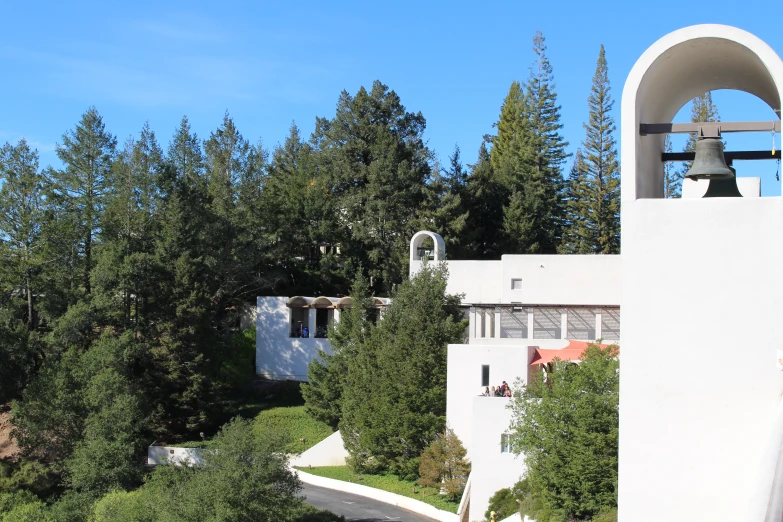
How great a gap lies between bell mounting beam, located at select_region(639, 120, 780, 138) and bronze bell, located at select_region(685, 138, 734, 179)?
0.20 ft

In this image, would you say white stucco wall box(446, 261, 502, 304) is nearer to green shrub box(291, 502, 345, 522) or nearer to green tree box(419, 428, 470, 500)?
green tree box(419, 428, 470, 500)

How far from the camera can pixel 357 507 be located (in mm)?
22125

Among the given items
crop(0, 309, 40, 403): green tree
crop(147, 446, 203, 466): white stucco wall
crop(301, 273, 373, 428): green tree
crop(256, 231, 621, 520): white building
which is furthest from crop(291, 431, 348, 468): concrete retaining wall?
crop(0, 309, 40, 403): green tree

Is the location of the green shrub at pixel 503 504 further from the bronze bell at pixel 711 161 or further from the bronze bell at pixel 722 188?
the bronze bell at pixel 711 161

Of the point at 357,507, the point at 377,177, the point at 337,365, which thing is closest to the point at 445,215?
the point at 377,177

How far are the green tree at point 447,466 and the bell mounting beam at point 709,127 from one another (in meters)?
17.5

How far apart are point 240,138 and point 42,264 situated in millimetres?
14168

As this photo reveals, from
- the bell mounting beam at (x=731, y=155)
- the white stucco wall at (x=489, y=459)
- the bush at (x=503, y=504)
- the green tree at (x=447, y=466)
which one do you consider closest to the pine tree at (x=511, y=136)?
the green tree at (x=447, y=466)

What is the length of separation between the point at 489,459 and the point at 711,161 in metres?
14.8

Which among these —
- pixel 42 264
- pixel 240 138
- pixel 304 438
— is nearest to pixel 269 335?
pixel 304 438

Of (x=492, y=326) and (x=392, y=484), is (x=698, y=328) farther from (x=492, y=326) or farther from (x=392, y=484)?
(x=492, y=326)

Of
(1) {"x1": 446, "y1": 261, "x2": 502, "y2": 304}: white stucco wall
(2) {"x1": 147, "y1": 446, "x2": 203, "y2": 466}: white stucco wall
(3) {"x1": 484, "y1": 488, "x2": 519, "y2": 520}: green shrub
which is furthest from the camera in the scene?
(1) {"x1": 446, "y1": 261, "x2": 502, "y2": 304}: white stucco wall

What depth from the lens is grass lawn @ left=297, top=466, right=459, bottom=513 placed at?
21859 millimetres

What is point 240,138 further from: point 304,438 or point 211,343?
point 304,438
